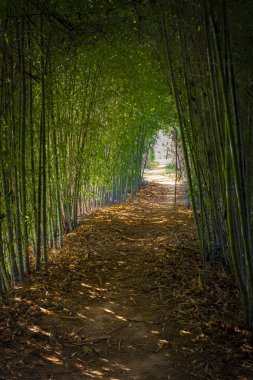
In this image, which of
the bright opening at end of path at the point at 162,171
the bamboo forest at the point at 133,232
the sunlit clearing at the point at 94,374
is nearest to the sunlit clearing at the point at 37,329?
the bamboo forest at the point at 133,232

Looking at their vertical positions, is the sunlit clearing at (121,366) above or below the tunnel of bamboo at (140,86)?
below

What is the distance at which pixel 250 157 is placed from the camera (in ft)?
10.6

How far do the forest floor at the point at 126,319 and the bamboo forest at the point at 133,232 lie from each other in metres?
0.01

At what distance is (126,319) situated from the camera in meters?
2.88

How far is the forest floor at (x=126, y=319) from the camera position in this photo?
229 cm

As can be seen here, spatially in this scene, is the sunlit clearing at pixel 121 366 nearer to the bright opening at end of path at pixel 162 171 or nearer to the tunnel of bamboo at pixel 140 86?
the tunnel of bamboo at pixel 140 86

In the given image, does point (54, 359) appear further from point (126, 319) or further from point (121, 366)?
point (126, 319)

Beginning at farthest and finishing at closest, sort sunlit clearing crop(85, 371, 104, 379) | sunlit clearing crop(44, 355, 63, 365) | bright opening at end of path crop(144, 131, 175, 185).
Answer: bright opening at end of path crop(144, 131, 175, 185), sunlit clearing crop(44, 355, 63, 365), sunlit clearing crop(85, 371, 104, 379)

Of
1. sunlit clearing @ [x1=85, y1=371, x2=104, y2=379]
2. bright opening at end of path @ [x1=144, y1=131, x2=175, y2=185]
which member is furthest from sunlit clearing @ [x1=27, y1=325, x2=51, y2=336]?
bright opening at end of path @ [x1=144, y1=131, x2=175, y2=185]

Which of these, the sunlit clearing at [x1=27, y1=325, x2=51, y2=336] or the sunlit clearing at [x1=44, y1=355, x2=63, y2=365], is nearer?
the sunlit clearing at [x1=44, y1=355, x2=63, y2=365]

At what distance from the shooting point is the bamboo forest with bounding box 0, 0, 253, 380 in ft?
7.84

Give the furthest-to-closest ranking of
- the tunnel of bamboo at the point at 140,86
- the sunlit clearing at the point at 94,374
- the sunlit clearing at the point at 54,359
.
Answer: the tunnel of bamboo at the point at 140,86, the sunlit clearing at the point at 54,359, the sunlit clearing at the point at 94,374

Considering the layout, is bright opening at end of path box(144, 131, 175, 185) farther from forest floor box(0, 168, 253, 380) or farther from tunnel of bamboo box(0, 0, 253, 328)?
forest floor box(0, 168, 253, 380)

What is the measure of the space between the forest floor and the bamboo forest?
12 mm
